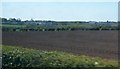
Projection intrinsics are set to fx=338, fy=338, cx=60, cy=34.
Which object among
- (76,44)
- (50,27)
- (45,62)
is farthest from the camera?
(50,27)

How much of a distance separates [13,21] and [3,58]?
92.1 metres

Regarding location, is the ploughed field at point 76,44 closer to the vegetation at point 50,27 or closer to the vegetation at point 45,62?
the vegetation at point 45,62

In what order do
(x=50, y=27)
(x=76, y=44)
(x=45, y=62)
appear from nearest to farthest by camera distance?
(x=45, y=62) → (x=76, y=44) → (x=50, y=27)

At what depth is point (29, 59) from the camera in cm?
2195

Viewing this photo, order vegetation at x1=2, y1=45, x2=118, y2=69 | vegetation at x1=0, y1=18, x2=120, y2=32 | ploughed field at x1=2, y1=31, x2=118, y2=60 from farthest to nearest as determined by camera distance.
Result: vegetation at x1=0, y1=18, x2=120, y2=32
ploughed field at x1=2, y1=31, x2=118, y2=60
vegetation at x1=2, y1=45, x2=118, y2=69

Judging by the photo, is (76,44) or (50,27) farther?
(50,27)

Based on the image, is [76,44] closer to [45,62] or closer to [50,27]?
[45,62]

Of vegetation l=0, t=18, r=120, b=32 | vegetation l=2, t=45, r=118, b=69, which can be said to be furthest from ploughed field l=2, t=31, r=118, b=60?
vegetation l=0, t=18, r=120, b=32

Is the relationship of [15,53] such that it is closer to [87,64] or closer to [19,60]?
[19,60]

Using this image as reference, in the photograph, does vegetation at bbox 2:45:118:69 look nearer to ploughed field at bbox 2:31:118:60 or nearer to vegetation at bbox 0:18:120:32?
ploughed field at bbox 2:31:118:60

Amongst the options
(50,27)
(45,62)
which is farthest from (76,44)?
(50,27)

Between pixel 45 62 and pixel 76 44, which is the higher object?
pixel 76 44

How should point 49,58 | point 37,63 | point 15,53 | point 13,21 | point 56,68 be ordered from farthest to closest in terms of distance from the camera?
point 13,21 → point 15,53 → point 49,58 → point 37,63 → point 56,68

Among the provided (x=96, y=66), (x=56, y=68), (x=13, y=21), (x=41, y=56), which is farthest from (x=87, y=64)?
(x=13, y=21)
